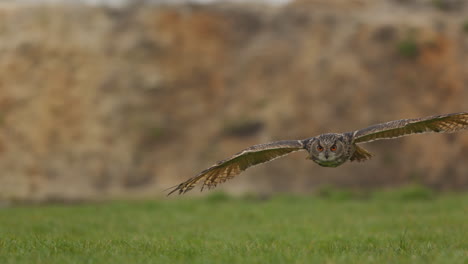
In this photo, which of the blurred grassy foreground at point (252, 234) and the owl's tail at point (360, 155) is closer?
the blurred grassy foreground at point (252, 234)

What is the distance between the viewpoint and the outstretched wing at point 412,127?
8062mm

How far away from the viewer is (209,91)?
107 feet

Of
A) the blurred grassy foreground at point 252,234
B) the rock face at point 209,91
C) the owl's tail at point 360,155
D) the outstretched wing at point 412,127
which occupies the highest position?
the rock face at point 209,91

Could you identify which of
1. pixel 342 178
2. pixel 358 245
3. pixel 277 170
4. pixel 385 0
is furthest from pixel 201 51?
pixel 358 245

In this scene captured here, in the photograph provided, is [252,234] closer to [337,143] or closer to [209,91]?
[337,143]

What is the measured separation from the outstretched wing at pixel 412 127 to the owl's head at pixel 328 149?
0.86 feet

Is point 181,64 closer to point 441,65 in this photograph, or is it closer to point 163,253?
point 441,65

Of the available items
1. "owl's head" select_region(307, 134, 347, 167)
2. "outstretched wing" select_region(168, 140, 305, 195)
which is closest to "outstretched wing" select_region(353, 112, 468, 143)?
"owl's head" select_region(307, 134, 347, 167)

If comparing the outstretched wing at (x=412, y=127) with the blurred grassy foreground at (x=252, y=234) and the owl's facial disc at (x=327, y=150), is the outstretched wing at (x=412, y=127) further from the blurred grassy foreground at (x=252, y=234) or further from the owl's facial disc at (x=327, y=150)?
the blurred grassy foreground at (x=252, y=234)

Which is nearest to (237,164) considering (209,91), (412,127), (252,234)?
(252,234)

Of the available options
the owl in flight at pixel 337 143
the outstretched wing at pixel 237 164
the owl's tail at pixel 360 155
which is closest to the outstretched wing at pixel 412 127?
the owl in flight at pixel 337 143

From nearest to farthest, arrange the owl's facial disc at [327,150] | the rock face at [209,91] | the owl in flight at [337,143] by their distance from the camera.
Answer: the owl in flight at [337,143] < the owl's facial disc at [327,150] < the rock face at [209,91]

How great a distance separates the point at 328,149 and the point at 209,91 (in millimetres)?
24503

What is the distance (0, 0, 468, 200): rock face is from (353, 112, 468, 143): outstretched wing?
1903cm
